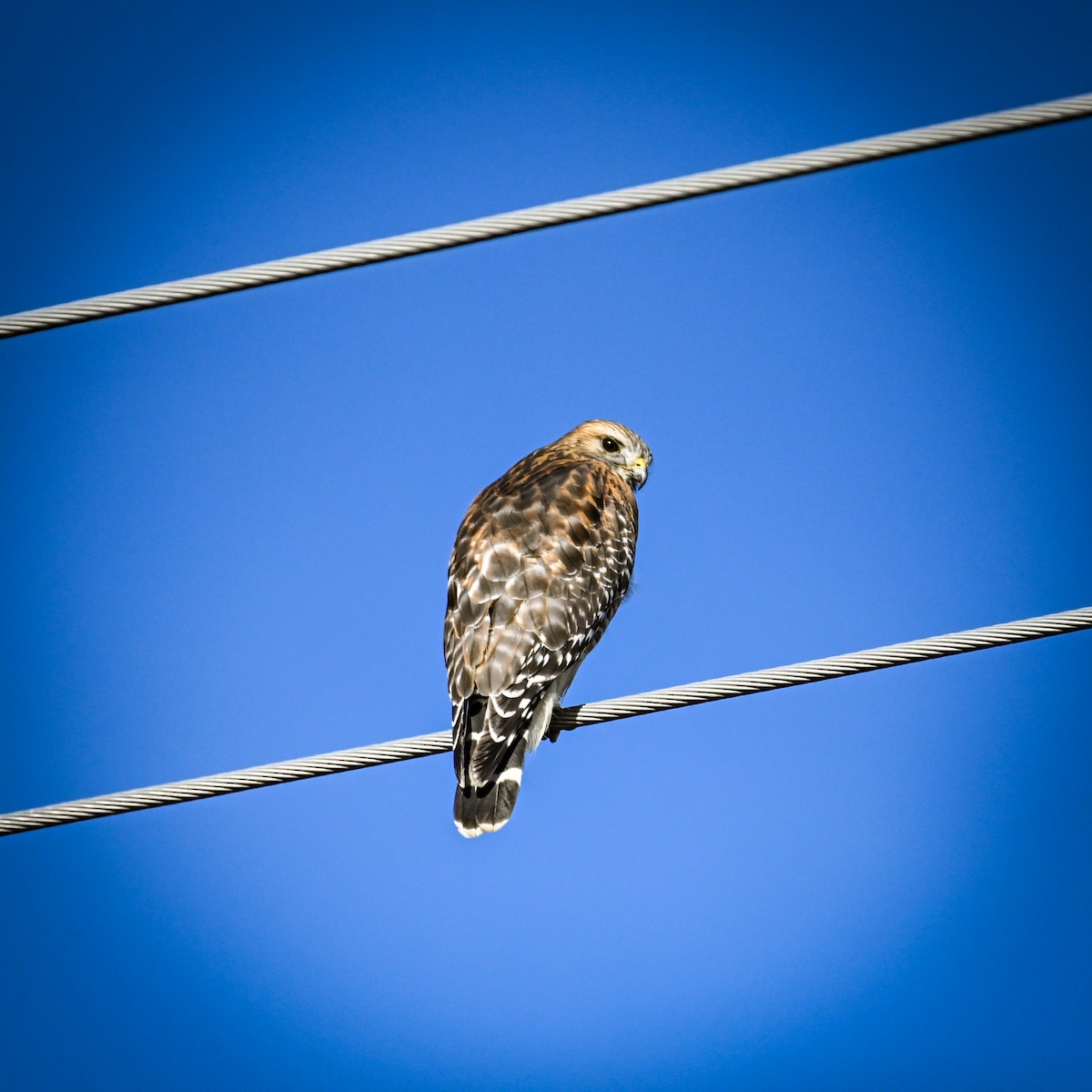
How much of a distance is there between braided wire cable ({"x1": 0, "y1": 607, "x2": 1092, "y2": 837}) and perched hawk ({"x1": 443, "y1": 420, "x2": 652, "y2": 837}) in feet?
2.76

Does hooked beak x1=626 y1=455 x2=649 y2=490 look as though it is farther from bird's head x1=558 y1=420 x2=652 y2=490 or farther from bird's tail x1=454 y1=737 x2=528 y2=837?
bird's tail x1=454 y1=737 x2=528 y2=837

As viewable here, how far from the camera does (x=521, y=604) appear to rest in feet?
16.8

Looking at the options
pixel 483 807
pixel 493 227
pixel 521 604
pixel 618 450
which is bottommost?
pixel 483 807

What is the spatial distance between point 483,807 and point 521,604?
774 millimetres

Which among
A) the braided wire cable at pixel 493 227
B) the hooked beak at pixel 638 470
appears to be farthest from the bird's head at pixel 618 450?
the braided wire cable at pixel 493 227

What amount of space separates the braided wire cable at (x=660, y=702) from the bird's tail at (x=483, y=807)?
43.6 inches

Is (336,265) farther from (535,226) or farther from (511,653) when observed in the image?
(511,653)

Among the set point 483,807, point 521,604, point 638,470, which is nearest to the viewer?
point 483,807

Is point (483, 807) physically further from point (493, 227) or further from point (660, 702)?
point (493, 227)

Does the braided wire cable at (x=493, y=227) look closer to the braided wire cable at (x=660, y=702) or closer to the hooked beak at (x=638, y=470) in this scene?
the braided wire cable at (x=660, y=702)

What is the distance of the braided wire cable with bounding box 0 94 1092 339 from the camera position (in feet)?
11.7

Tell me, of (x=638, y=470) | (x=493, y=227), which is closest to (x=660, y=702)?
(x=493, y=227)

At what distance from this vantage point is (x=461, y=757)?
4.71 m

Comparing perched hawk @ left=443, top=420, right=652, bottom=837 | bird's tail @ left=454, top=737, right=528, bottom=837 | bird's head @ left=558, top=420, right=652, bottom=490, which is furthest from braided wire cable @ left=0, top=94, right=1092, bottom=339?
bird's head @ left=558, top=420, right=652, bottom=490
